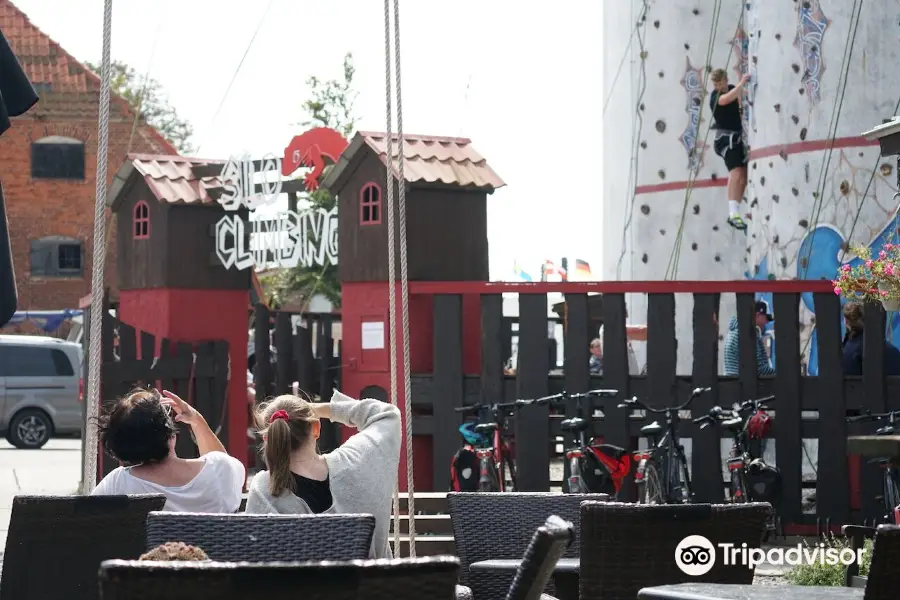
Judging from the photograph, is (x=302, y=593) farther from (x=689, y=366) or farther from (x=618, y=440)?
(x=689, y=366)

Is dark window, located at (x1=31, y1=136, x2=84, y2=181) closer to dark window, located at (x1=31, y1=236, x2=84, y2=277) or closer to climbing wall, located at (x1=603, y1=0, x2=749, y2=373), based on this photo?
dark window, located at (x1=31, y1=236, x2=84, y2=277)

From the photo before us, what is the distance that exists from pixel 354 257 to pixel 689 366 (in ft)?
20.4

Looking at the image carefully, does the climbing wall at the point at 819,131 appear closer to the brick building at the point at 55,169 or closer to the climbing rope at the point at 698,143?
the climbing rope at the point at 698,143

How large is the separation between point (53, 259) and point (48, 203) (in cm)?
147

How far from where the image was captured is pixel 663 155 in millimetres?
19594

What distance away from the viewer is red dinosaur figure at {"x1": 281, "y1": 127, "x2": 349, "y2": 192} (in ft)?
45.4

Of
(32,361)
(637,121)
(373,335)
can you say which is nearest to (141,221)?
(373,335)

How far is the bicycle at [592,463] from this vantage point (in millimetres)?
10875

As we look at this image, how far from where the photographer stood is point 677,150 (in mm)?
19516

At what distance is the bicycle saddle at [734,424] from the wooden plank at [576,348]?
1.21 metres

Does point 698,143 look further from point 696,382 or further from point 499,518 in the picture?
point 499,518

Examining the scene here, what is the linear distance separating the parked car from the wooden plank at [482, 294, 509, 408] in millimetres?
13874

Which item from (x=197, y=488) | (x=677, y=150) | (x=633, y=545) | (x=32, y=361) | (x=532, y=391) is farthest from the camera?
(x=32, y=361)

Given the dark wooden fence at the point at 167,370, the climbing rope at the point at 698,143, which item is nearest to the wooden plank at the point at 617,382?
the dark wooden fence at the point at 167,370
